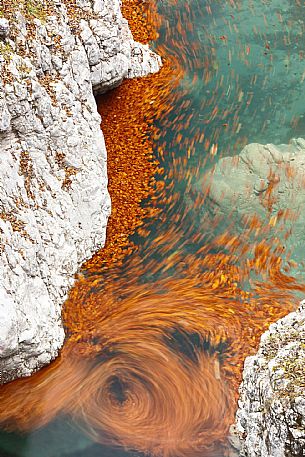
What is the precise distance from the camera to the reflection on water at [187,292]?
268 inches

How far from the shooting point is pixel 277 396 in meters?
4.28

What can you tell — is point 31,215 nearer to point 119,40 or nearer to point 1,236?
point 1,236

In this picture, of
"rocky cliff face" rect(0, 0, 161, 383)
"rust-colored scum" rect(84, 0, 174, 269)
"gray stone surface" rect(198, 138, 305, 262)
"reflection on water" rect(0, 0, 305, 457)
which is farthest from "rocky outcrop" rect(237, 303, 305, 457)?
"rust-colored scum" rect(84, 0, 174, 269)

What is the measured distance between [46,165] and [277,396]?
15.2ft

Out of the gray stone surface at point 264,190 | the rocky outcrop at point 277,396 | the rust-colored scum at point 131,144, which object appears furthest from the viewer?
the rust-colored scum at point 131,144

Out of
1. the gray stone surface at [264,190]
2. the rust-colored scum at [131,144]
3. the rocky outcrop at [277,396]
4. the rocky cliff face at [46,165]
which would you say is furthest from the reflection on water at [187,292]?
the rocky outcrop at [277,396]

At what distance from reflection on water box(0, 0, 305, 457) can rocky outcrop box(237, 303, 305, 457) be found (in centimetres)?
170

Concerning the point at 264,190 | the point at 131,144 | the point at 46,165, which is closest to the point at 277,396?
the point at 46,165

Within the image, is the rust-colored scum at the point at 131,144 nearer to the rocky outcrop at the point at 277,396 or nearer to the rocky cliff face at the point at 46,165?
the rocky cliff face at the point at 46,165

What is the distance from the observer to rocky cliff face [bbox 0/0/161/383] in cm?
688

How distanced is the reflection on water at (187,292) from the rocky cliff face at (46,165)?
0.53 m

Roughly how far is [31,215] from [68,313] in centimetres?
148

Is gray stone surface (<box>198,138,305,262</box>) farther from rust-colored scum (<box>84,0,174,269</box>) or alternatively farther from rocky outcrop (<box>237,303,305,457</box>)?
rocky outcrop (<box>237,303,305,457</box>)

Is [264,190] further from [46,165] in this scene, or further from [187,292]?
[46,165]
